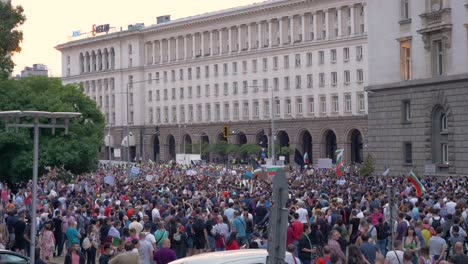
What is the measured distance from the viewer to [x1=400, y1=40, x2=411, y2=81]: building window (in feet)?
192

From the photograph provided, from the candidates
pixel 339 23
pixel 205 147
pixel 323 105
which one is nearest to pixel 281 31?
pixel 339 23

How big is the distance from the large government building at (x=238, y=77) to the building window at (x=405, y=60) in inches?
1051

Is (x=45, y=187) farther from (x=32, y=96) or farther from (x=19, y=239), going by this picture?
(x=19, y=239)

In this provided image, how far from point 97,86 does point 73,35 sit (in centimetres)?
868

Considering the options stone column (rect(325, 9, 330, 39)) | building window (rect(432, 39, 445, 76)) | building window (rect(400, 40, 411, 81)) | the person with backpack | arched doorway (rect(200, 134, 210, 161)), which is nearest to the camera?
the person with backpack

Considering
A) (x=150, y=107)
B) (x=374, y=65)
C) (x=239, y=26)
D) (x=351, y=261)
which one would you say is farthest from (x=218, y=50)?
(x=351, y=261)

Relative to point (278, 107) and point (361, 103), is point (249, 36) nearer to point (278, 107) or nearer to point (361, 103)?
point (278, 107)

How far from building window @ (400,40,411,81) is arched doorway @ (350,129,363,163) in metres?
36.9

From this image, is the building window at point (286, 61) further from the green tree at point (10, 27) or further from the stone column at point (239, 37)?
the green tree at point (10, 27)

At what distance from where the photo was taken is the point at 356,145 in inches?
3807

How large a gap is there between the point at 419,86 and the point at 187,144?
200ft

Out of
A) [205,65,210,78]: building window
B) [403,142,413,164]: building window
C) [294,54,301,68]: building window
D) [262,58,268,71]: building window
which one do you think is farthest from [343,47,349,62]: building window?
[403,142,413,164]: building window

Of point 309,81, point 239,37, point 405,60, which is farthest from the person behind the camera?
point 239,37

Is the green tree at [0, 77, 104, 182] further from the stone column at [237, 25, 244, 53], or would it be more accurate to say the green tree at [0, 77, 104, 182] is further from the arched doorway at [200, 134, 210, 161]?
the stone column at [237, 25, 244, 53]
